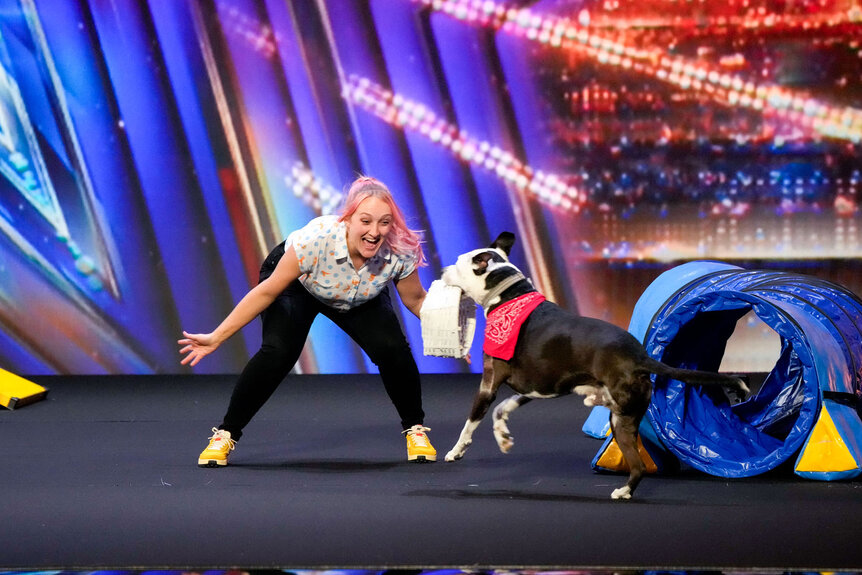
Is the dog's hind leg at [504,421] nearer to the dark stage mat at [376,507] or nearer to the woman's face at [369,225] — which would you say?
the dark stage mat at [376,507]

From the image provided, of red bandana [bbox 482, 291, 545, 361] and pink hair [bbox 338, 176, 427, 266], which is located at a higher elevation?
pink hair [bbox 338, 176, 427, 266]

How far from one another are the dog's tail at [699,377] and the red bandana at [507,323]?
44cm

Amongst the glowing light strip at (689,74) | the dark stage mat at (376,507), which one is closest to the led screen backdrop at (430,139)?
the glowing light strip at (689,74)

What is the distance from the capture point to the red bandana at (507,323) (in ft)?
11.3

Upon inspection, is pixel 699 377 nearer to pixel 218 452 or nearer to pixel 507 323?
pixel 507 323

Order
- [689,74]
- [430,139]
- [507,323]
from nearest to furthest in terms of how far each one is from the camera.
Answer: [507,323], [689,74], [430,139]

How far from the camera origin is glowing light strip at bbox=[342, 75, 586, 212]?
22.0 ft

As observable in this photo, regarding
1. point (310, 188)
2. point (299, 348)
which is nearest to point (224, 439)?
point (299, 348)

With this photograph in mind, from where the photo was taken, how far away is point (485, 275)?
3525 millimetres

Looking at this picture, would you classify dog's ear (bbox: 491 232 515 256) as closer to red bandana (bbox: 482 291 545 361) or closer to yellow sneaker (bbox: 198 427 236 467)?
red bandana (bbox: 482 291 545 361)

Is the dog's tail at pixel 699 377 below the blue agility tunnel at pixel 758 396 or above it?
above

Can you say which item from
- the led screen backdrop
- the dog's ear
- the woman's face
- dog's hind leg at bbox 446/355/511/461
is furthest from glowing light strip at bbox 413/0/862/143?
dog's hind leg at bbox 446/355/511/461

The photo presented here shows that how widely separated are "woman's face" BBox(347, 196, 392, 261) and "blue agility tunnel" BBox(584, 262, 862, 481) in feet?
3.31

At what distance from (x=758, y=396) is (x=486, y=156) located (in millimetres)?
2838
